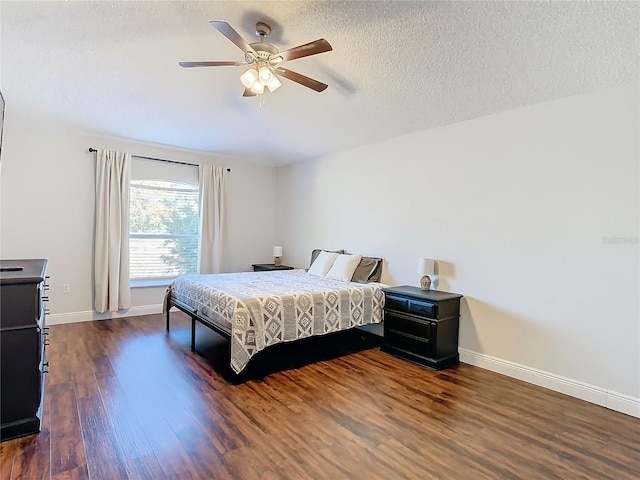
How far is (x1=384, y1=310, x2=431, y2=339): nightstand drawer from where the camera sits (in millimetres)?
3535

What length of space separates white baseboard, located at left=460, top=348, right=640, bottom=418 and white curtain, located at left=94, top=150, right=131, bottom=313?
4467mm

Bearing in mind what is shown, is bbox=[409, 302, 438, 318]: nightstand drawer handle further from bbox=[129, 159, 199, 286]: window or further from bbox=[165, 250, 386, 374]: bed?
bbox=[129, 159, 199, 286]: window

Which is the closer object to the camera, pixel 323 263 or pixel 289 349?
pixel 289 349

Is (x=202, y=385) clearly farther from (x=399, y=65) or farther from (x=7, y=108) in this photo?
(x=7, y=108)

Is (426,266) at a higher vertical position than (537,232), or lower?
lower

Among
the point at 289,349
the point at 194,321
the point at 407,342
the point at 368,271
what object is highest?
the point at 368,271

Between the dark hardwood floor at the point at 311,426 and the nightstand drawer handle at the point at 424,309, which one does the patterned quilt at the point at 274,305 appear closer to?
the dark hardwood floor at the point at 311,426

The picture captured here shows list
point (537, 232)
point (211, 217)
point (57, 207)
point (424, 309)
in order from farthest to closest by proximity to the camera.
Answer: point (211, 217), point (57, 207), point (424, 309), point (537, 232)

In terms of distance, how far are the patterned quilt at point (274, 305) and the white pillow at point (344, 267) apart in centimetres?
13

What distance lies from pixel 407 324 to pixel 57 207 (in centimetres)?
459

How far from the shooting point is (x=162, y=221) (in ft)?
18.0

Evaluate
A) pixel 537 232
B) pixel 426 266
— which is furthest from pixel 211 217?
pixel 537 232

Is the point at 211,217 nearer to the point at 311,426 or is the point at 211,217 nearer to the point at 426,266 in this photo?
the point at 426,266

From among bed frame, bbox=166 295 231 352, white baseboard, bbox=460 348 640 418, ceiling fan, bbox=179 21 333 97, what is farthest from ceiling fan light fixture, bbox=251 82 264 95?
white baseboard, bbox=460 348 640 418
